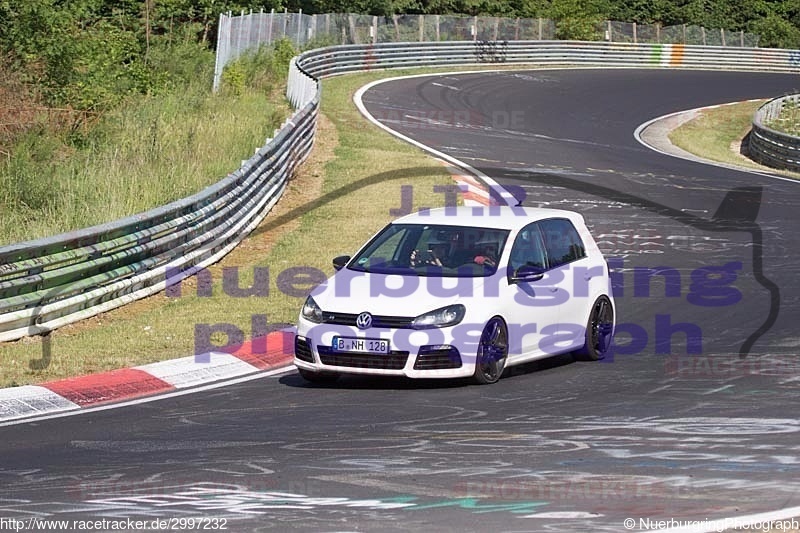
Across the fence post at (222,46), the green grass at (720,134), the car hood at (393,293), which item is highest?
the fence post at (222,46)

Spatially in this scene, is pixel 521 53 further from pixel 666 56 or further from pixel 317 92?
pixel 317 92

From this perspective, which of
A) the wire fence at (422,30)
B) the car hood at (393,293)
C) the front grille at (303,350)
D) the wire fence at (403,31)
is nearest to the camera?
the car hood at (393,293)

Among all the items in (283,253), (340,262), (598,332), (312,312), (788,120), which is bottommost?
(788,120)

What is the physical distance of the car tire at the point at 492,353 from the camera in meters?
11.0

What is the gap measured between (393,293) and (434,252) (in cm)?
88

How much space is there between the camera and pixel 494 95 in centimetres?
4406

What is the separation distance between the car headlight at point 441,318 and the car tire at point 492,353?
0.25 meters

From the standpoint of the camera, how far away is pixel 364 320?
35.8ft

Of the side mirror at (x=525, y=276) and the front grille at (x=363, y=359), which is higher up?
the side mirror at (x=525, y=276)

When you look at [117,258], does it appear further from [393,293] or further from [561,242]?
[561,242]

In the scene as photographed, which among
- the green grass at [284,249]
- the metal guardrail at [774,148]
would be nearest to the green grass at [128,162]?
the green grass at [284,249]

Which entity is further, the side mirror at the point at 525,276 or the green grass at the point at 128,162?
the green grass at the point at 128,162

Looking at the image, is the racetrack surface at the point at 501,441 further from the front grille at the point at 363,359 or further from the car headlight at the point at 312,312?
the car headlight at the point at 312,312

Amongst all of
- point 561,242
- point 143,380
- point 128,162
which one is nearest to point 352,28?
point 128,162
